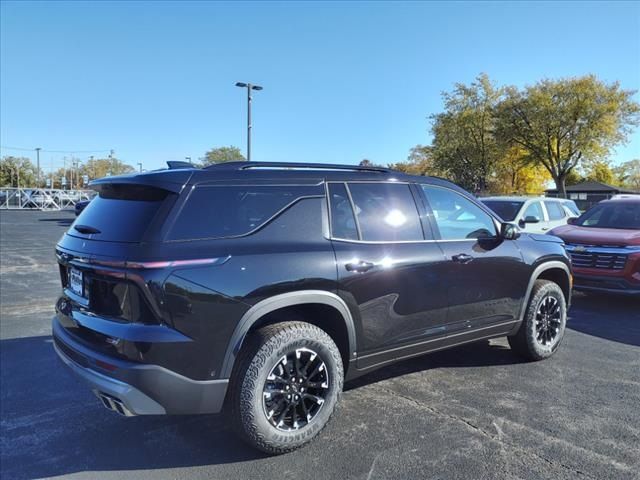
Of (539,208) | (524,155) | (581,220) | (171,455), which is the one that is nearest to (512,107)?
(524,155)

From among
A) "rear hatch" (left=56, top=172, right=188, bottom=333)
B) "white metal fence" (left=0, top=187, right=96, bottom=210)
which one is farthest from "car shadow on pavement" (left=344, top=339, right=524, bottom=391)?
"white metal fence" (left=0, top=187, right=96, bottom=210)

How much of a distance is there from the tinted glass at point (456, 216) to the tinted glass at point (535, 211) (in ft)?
23.9

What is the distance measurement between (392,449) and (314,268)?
1328mm

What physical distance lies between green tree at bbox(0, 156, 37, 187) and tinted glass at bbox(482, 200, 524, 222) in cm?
8812

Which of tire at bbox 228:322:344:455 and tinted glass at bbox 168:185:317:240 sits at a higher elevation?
tinted glass at bbox 168:185:317:240

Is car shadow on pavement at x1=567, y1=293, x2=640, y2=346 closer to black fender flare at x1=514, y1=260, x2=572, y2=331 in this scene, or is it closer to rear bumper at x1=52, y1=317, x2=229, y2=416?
black fender flare at x1=514, y1=260, x2=572, y2=331

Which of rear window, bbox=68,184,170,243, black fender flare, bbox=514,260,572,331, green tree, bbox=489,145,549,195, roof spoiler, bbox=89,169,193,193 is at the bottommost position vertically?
black fender flare, bbox=514,260,572,331

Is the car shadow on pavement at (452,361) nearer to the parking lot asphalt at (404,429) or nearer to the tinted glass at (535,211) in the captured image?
the parking lot asphalt at (404,429)

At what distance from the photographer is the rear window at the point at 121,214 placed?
2900 mm

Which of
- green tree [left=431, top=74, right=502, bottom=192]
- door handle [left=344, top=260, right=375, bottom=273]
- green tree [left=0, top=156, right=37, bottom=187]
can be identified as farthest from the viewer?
green tree [left=0, top=156, right=37, bottom=187]

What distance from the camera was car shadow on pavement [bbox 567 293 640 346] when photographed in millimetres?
6043

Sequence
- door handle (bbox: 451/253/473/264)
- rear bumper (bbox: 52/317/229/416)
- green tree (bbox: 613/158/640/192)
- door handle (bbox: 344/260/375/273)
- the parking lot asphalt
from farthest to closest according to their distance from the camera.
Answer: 1. green tree (bbox: 613/158/640/192)
2. door handle (bbox: 451/253/473/264)
3. door handle (bbox: 344/260/375/273)
4. the parking lot asphalt
5. rear bumper (bbox: 52/317/229/416)

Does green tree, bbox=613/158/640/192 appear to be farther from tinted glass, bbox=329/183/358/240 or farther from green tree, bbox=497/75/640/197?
tinted glass, bbox=329/183/358/240

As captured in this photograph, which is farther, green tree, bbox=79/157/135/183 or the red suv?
green tree, bbox=79/157/135/183
